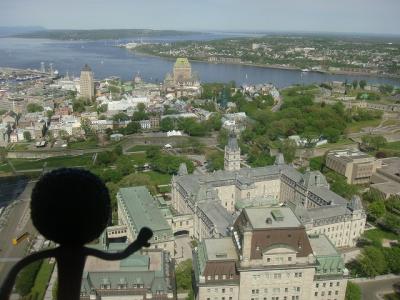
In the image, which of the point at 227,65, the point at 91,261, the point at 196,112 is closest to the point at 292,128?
the point at 196,112

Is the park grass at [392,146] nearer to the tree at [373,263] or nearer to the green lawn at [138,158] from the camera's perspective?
the green lawn at [138,158]

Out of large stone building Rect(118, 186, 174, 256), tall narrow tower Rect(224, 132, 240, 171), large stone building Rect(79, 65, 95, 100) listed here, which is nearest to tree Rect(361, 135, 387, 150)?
tall narrow tower Rect(224, 132, 240, 171)

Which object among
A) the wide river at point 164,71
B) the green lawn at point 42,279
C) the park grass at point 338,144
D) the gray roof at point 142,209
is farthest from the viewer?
the wide river at point 164,71

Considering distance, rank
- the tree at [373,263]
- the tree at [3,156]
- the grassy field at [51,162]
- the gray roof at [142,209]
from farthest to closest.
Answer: the tree at [3,156] < the grassy field at [51,162] < the gray roof at [142,209] < the tree at [373,263]

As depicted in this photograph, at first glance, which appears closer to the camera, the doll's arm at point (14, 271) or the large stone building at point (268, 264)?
the doll's arm at point (14, 271)

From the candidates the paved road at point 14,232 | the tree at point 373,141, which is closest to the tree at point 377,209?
the tree at point 373,141

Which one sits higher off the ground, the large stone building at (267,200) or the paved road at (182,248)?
the large stone building at (267,200)
